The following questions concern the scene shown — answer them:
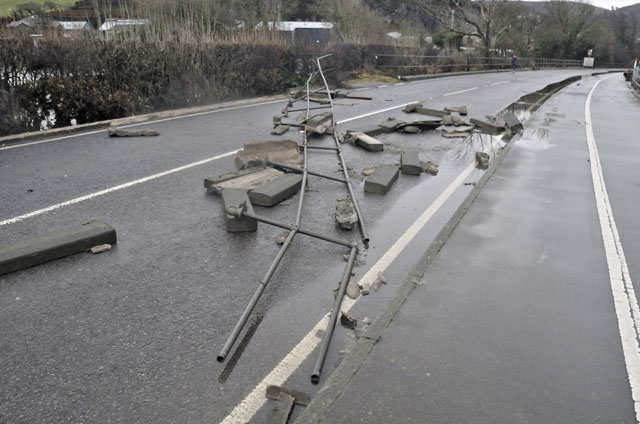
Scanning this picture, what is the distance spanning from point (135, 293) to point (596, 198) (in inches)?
258

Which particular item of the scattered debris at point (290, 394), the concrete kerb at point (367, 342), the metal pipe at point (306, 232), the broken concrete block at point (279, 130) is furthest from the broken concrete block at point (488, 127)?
the scattered debris at point (290, 394)

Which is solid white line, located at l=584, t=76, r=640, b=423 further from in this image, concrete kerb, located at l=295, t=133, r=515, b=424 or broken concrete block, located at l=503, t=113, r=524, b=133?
broken concrete block, located at l=503, t=113, r=524, b=133

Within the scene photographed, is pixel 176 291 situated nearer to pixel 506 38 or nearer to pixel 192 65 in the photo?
pixel 192 65

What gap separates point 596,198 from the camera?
7.11m

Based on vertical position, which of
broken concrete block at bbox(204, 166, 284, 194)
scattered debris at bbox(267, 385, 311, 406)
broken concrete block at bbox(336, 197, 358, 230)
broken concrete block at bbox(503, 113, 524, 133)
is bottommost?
scattered debris at bbox(267, 385, 311, 406)

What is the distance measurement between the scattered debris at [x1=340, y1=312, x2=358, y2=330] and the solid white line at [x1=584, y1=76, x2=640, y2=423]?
1.90m

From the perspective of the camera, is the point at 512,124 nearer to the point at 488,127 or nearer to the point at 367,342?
the point at 488,127

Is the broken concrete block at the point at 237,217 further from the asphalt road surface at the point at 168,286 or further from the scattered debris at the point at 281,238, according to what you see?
the scattered debris at the point at 281,238

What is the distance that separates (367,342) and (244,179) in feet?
13.4

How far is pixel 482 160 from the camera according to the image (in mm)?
9039

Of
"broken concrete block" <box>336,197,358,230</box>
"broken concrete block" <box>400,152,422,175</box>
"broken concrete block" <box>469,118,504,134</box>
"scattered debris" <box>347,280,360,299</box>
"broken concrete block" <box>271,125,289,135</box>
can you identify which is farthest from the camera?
"broken concrete block" <box>469,118,504,134</box>

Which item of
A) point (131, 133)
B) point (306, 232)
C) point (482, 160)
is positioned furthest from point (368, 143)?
point (131, 133)

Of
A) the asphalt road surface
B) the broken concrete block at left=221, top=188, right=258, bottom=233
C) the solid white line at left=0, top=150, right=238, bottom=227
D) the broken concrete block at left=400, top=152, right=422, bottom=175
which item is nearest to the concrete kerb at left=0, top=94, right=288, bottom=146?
the asphalt road surface

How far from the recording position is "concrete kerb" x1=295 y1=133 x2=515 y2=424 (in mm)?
2842
